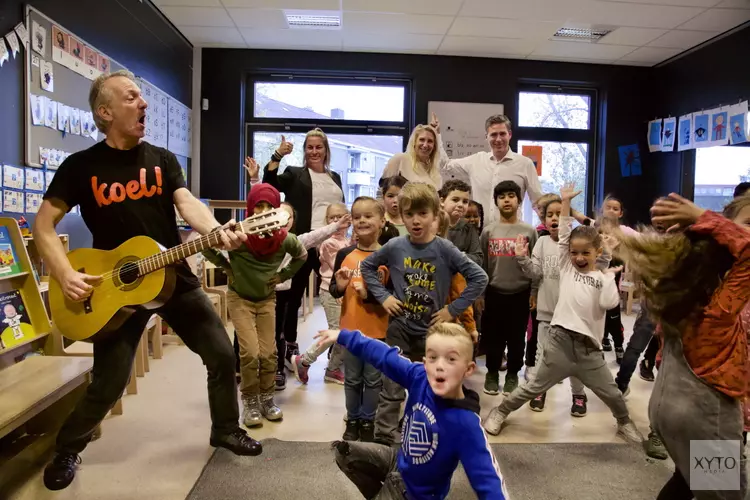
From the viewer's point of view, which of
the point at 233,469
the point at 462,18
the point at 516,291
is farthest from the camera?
the point at 462,18

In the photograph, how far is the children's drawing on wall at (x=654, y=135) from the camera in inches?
248

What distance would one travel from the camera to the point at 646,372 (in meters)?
3.41

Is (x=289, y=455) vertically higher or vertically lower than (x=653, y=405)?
lower

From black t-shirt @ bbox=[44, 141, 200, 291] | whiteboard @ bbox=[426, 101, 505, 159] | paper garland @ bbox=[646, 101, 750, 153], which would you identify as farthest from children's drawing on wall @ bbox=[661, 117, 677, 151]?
black t-shirt @ bbox=[44, 141, 200, 291]

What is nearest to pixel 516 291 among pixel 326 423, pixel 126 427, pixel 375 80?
pixel 326 423

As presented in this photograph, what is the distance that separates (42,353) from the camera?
260 cm

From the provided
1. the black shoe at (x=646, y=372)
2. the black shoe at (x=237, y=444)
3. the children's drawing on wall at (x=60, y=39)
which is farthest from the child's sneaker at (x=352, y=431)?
the children's drawing on wall at (x=60, y=39)

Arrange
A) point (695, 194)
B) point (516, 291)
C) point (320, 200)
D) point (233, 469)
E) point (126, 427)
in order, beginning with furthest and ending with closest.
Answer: point (695, 194) → point (320, 200) → point (516, 291) → point (126, 427) → point (233, 469)

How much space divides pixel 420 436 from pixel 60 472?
1.42 m

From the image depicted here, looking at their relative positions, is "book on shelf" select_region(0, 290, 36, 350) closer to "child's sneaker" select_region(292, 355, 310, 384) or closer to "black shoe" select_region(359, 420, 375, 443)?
"child's sneaker" select_region(292, 355, 310, 384)

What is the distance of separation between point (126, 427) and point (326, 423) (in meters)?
0.98

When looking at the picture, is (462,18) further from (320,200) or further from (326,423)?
(326,423)

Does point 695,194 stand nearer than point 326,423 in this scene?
No

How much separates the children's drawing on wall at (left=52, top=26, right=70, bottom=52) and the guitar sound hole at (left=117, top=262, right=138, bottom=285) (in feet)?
7.14
